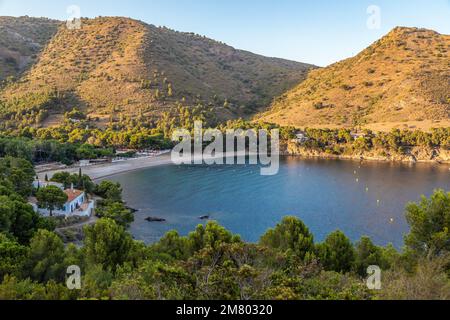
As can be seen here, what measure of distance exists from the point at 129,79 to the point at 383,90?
250ft

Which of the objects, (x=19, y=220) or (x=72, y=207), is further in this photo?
(x=72, y=207)

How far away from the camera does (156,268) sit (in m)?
12.6

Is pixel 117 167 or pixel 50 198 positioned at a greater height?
pixel 50 198

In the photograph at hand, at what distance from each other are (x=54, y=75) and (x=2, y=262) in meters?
126

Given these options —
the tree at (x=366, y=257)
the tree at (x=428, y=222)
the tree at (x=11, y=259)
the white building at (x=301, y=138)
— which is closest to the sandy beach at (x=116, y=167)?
the white building at (x=301, y=138)

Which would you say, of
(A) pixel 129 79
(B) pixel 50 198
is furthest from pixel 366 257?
(A) pixel 129 79

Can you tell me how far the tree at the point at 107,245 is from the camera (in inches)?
806

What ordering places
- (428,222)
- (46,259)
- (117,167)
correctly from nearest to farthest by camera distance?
1. (46,259)
2. (428,222)
3. (117,167)

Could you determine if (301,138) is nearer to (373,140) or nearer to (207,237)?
(373,140)

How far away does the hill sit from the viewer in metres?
116

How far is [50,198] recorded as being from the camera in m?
39.1

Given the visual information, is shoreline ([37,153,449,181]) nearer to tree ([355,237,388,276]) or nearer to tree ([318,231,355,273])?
tree ([318,231,355,273])

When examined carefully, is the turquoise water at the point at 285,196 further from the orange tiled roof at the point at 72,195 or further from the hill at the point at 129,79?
the hill at the point at 129,79
